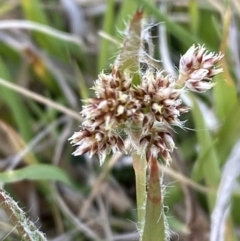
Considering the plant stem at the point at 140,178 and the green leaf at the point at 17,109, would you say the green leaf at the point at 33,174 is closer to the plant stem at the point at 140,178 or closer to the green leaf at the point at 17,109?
the green leaf at the point at 17,109

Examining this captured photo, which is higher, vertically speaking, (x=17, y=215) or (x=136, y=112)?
(x=136, y=112)

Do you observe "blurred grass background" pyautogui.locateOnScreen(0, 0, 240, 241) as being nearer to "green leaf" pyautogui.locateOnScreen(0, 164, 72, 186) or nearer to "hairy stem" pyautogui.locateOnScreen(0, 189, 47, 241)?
"green leaf" pyautogui.locateOnScreen(0, 164, 72, 186)

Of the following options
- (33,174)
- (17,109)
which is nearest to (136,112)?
(33,174)

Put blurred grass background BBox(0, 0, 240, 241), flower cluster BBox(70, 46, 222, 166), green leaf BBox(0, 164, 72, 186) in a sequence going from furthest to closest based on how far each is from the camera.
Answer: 1. blurred grass background BBox(0, 0, 240, 241)
2. green leaf BBox(0, 164, 72, 186)
3. flower cluster BBox(70, 46, 222, 166)

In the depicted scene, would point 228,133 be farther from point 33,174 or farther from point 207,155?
point 33,174

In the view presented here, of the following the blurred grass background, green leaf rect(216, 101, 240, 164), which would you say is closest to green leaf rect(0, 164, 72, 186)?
the blurred grass background

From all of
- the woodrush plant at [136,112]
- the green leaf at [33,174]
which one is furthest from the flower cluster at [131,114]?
the green leaf at [33,174]

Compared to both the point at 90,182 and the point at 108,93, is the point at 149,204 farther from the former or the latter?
the point at 90,182
